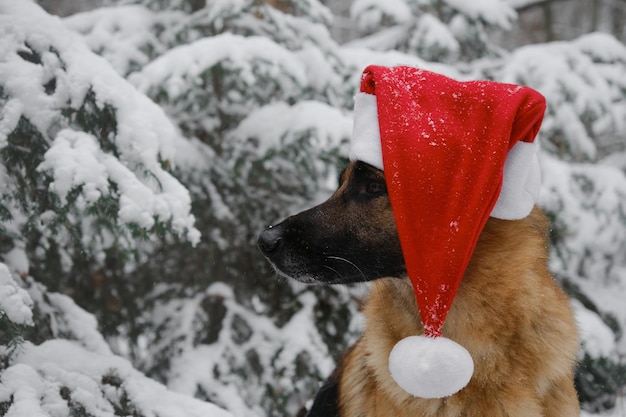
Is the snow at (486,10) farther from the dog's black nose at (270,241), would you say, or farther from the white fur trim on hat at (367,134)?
the dog's black nose at (270,241)

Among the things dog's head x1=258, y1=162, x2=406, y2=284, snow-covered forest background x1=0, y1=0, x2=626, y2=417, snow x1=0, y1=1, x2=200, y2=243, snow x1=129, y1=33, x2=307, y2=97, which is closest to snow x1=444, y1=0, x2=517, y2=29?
snow-covered forest background x1=0, y1=0, x2=626, y2=417

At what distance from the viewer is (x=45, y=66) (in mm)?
2172

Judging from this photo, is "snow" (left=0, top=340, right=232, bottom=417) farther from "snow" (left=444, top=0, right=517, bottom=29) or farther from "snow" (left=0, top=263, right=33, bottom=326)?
"snow" (left=444, top=0, right=517, bottom=29)

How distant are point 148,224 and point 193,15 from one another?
2531 mm

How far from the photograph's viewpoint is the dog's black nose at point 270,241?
208cm

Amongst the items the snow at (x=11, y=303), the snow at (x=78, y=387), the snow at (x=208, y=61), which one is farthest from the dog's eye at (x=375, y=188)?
the snow at (x=208, y=61)

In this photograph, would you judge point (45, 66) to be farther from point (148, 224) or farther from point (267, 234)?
point (267, 234)

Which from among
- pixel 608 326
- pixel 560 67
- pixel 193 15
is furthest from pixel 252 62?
pixel 608 326

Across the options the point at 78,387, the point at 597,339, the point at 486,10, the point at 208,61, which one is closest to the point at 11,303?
the point at 78,387

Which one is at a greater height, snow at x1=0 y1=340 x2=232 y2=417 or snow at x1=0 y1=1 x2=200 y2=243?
snow at x1=0 y1=1 x2=200 y2=243

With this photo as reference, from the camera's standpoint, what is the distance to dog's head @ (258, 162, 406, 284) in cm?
199

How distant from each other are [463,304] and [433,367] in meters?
0.32

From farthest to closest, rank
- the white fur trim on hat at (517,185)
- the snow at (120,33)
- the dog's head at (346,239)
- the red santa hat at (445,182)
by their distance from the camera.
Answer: the snow at (120,33) → the dog's head at (346,239) → the white fur trim on hat at (517,185) → the red santa hat at (445,182)

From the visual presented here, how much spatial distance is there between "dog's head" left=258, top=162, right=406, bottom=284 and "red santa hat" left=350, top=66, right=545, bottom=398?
24 centimetres
